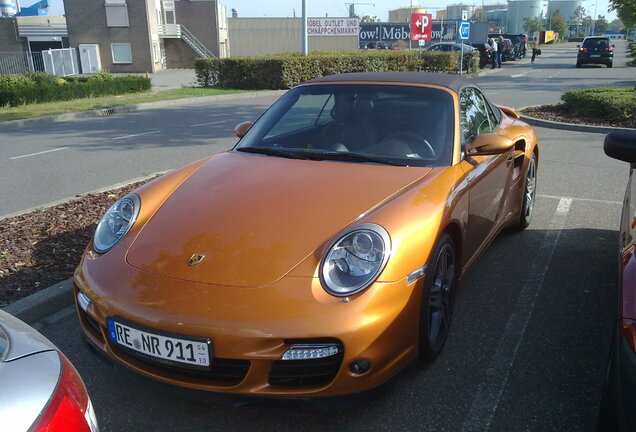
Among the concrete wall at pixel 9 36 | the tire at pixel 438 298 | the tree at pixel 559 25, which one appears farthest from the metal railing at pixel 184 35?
the tree at pixel 559 25

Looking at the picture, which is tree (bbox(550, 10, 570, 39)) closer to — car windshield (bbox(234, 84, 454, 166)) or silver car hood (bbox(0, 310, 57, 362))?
car windshield (bbox(234, 84, 454, 166))

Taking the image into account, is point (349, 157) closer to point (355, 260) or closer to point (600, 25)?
point (355, 260)

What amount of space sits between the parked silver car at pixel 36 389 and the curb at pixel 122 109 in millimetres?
12593

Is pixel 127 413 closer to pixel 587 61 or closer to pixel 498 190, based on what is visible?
pixel 498 190

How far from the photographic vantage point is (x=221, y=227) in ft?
9.45

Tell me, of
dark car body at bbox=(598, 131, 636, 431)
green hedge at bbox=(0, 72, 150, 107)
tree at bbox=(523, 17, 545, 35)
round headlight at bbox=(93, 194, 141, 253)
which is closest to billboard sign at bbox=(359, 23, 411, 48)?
green hedge at bbox=(0, 72, 150, 107)

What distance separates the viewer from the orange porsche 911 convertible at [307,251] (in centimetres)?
238

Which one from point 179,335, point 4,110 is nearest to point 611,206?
point 179,335

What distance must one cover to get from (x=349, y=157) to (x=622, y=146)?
1531mm

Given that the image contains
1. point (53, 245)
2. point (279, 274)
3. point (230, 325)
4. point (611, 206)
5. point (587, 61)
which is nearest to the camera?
point (230, 325)

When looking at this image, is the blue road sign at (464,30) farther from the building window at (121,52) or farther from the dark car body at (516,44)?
the building window at (121,52)

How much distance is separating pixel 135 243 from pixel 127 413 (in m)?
0.83

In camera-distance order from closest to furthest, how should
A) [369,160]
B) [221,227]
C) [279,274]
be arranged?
[279,274], [221,227], [369,160]

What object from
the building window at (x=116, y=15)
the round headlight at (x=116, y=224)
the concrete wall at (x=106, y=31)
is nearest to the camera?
the round headlight at (x=116, y=224)
